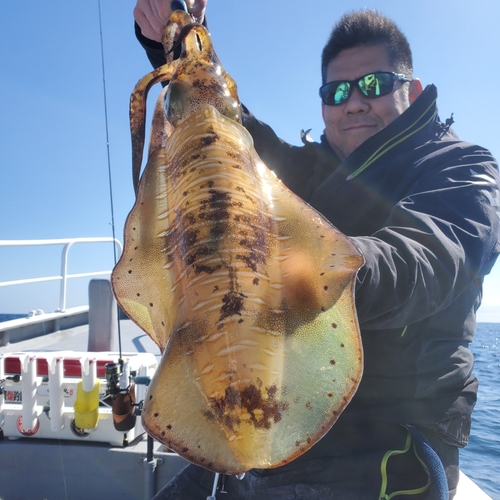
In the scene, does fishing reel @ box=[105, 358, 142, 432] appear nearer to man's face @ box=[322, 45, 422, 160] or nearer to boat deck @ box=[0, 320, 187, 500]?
boat deck @ box=[0, 320, 187, 500]

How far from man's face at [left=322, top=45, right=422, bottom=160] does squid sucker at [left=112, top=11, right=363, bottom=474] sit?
1.89 meters

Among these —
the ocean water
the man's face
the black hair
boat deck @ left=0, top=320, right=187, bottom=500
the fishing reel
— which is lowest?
the ocean water

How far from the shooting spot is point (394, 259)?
45.1 inches

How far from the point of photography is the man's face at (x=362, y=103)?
8.78 feet

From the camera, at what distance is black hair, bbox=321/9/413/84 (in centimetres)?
271

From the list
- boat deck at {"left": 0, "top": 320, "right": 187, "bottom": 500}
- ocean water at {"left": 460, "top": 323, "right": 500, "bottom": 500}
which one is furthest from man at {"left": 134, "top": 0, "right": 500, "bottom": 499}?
ocean water at {"left": 460, "top": 323, "right": 500, "bottom": 500}

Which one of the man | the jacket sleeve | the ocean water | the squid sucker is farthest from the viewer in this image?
the ocean water

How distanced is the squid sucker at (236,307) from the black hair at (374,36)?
217 centimetres

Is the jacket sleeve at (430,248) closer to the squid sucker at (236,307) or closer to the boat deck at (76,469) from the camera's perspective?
the squid sucker at (236,307)

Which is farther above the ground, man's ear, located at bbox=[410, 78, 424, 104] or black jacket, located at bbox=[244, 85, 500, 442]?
man's ear, located at bbox=[410, 78, 424, 104]

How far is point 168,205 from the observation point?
1077 mm

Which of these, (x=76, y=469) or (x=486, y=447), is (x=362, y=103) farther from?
(x=486, y=447)

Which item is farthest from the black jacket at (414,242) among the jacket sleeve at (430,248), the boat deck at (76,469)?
A: the boat deck at (76,469)

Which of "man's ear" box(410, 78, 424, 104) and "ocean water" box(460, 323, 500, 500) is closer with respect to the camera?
"man's ear" box(410, 78, 424, 104)
